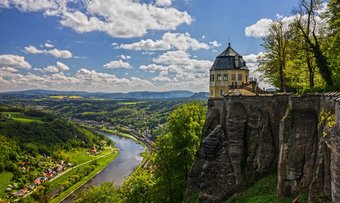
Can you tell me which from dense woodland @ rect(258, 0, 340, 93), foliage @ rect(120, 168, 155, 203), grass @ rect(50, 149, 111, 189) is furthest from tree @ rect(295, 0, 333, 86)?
grass @ rect(50, 149, 111, 189)

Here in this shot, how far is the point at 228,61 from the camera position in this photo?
1528 inches

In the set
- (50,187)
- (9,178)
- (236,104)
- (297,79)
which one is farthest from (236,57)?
(9,178)

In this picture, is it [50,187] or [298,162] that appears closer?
[298,162]

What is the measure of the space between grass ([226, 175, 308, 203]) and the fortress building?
644 inches

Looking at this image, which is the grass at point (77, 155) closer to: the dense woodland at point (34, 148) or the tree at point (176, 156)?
the dense woodland at point (34, 148)

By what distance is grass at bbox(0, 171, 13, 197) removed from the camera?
314ft

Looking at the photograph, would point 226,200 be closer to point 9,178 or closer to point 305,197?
point 305,197

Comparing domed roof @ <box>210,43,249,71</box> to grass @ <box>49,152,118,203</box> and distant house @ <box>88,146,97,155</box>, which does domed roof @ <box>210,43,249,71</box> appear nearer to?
grass @ <box>49,152,118,203</box>

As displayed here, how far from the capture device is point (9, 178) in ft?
355

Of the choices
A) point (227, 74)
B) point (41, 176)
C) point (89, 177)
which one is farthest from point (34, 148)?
point (227, 74)

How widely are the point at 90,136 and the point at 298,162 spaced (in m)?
188

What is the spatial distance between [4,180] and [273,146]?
355 ft

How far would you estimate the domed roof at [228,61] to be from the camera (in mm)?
38562

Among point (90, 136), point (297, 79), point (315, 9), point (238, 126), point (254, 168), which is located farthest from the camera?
point (90, 136)
